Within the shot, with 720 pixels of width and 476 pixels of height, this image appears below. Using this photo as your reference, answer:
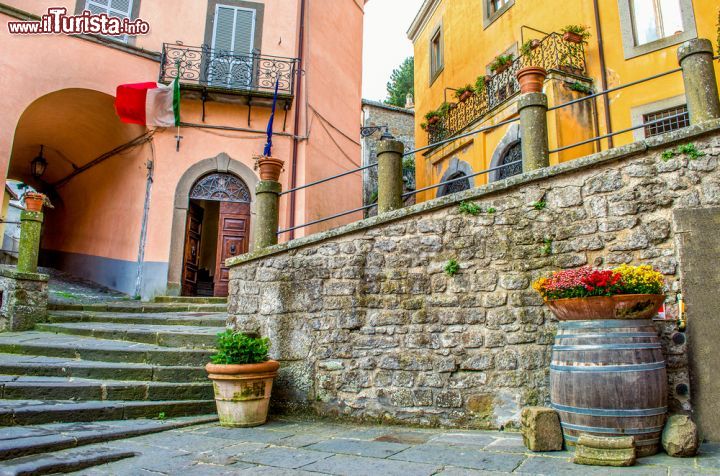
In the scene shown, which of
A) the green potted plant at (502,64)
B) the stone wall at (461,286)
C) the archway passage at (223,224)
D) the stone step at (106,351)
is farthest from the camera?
the green potted plant at (502,64)

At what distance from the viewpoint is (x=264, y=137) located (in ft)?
34.7

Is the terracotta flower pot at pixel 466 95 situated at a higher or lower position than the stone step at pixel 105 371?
higher

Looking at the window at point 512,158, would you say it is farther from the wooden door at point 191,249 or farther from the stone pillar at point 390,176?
the wooden door at point 191,249

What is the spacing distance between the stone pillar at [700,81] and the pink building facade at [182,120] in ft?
23.6

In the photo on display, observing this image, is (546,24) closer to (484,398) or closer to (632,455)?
(484,398)

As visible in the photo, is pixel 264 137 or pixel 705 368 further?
pixel 264 137

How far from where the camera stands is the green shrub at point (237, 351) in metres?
4.73

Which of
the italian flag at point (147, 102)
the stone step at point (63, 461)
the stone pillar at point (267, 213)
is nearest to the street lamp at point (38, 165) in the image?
the italian flag at point (147, 102)

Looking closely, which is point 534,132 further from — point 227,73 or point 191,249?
point 191,249

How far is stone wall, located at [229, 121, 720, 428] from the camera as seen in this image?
14.4ft

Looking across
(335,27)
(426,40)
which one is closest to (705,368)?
(335,27)

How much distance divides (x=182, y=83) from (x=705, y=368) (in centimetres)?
970

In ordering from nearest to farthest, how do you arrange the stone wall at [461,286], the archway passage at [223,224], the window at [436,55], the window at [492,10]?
1. the stone wall at [461,286]
2. the archway passage at [223,224]
3. the window at [492,10]
4. the window at [436,55]

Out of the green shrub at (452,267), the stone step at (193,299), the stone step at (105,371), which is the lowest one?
the stone step at (105,371)
